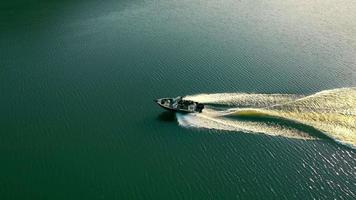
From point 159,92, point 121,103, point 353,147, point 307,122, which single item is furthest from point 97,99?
point 353,147

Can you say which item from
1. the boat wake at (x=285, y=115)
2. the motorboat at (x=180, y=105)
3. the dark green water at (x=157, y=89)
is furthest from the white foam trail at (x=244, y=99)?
the motorboat at (x=180, y=105)

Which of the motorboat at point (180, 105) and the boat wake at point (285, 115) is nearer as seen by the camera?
the boat wake at point (285, 115)

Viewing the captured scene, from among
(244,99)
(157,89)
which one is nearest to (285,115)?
(244,99)

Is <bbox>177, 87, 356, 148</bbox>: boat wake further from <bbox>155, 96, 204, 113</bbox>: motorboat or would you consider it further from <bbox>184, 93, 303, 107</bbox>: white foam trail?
<bbox>155, 96, 204, 113</bbox>: motorboat

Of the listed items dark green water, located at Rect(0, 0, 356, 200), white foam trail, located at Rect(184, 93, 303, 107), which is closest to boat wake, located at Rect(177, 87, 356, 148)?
white foam trail, located at Rect(184, 93, 303, 107)

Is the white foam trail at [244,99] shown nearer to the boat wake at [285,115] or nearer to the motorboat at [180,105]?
the boat wake at [285,115]

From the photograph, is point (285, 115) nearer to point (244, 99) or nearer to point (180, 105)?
point (244, 99)
